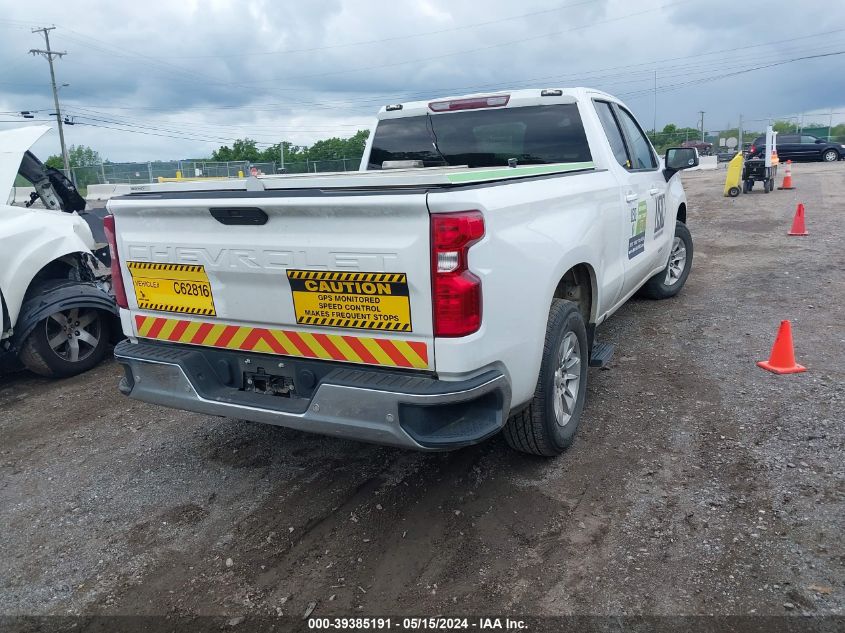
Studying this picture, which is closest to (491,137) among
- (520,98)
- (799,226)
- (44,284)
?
(520,98)

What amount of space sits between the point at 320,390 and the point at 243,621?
0.99 metres

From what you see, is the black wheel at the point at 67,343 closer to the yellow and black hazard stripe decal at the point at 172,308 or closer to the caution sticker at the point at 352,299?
the yellow and black hazard stripe decal at the point at 172,308

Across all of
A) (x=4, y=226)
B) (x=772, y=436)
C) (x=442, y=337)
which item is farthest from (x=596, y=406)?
(x=4, y=226)

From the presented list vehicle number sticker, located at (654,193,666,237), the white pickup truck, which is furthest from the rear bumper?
vehicle number sticker, located at (654,193,666,237)

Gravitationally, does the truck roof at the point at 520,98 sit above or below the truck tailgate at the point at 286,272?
above

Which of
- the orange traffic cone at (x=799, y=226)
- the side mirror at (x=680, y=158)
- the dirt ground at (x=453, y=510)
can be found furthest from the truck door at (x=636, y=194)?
the orange traffic cone at (x=799, y=226)

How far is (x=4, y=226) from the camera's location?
543 centimetres

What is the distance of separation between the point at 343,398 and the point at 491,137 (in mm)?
2920

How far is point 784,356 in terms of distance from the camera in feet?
16.8

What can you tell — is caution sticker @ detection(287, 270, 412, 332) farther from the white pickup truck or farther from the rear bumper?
the rear bumper

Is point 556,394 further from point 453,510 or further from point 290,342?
point 290,342

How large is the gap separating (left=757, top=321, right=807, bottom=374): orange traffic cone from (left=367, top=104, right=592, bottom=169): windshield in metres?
1.98

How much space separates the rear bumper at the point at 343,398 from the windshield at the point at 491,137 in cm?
252

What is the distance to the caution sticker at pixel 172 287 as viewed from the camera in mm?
3416
